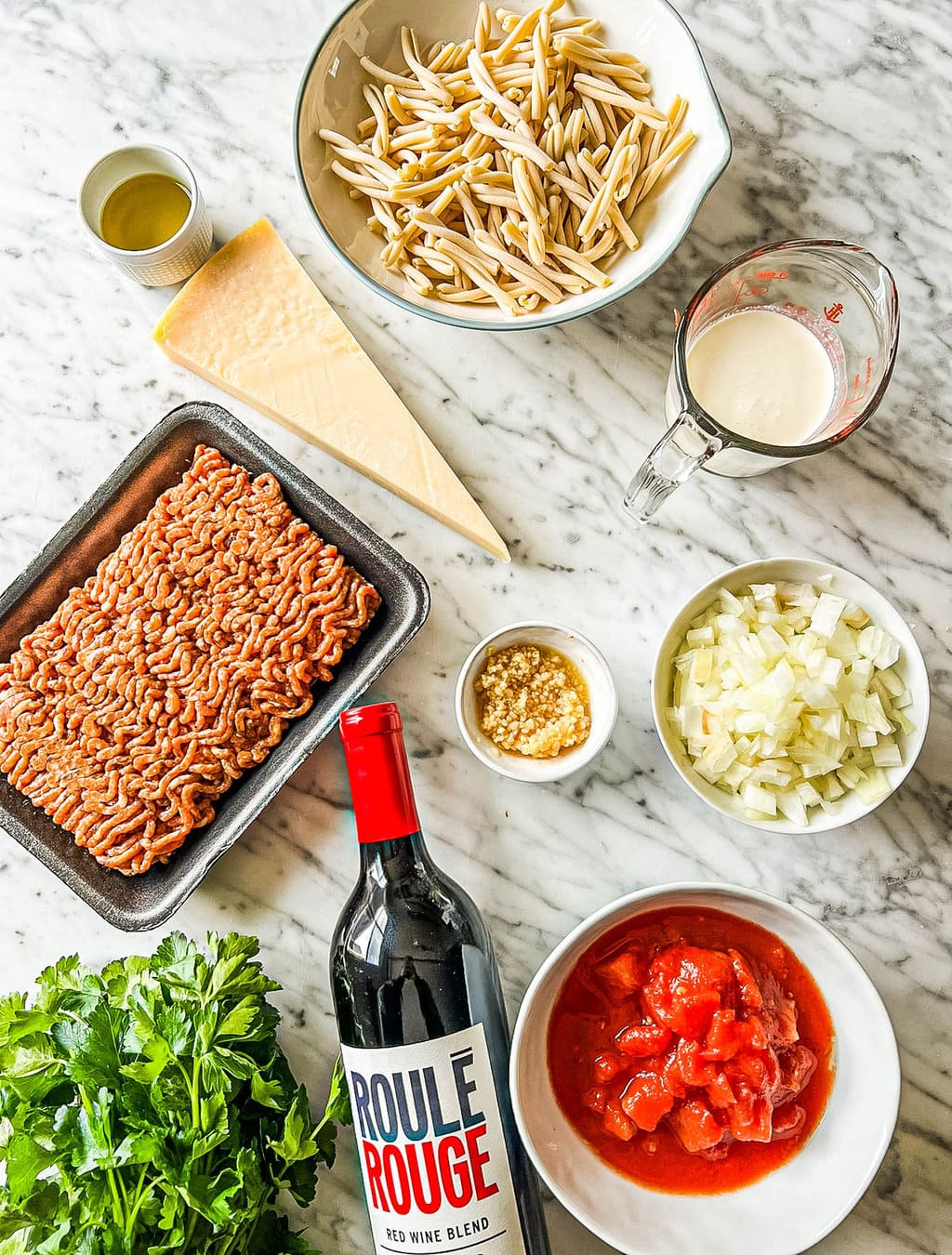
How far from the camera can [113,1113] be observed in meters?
1.31

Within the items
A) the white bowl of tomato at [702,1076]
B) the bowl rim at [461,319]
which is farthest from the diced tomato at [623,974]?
the bowl rim at [461,319]

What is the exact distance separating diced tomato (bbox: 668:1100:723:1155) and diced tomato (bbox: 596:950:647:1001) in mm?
162

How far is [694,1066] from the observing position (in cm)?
132

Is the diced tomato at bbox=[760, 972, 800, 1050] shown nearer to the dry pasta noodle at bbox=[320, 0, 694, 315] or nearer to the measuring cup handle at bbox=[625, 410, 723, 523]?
the measuring cup handle at bbox=[625, 410, 723, 523]

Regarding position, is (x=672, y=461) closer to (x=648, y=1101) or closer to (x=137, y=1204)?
(x=648, y=1101)

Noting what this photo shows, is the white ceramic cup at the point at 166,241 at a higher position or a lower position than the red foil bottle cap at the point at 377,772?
higher

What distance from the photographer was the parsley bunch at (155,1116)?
1.24 m

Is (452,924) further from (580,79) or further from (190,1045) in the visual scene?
(580,79)

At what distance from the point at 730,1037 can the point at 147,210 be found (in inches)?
59.9

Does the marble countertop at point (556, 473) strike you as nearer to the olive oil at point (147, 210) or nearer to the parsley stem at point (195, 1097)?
the olive oil at point (147, 210)

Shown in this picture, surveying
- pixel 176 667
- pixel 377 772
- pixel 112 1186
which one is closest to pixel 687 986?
pixel 377 772

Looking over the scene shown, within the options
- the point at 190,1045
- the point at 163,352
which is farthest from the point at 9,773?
the point at 163,352

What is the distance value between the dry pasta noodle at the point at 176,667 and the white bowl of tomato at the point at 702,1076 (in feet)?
1.89

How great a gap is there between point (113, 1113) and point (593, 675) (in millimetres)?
902
